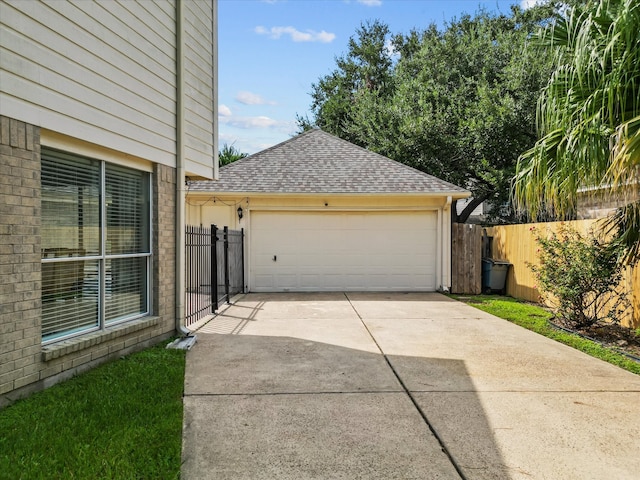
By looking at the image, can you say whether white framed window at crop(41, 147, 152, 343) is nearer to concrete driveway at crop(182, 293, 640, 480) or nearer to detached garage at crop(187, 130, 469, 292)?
concrete driveway at crop(182, 293, 640, 480)

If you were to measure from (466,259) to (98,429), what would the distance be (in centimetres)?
1115

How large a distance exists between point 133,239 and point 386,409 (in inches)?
159

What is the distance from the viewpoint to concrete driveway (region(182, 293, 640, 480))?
3.35 m

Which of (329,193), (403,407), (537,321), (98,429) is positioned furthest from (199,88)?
(537,321)

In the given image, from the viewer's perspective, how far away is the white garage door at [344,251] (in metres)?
13.2

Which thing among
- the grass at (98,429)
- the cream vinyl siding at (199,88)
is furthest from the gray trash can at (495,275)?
the grass at (98,429)

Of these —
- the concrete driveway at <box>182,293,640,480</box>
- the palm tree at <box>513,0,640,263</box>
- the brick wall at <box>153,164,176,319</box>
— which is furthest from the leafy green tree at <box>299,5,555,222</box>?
the brick wall at <box>153,164,176,319</box>

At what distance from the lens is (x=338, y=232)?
13.4 meters

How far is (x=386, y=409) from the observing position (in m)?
4.41

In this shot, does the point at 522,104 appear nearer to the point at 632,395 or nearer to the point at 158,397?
the point at 632,395

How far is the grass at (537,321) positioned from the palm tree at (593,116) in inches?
57.1

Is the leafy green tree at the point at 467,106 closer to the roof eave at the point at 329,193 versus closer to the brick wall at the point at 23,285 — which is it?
the roof eave at the point at 329,193

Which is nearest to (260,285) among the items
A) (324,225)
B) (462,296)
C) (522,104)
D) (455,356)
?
(324,225)

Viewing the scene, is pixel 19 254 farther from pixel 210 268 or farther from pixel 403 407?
pixel 210 268
